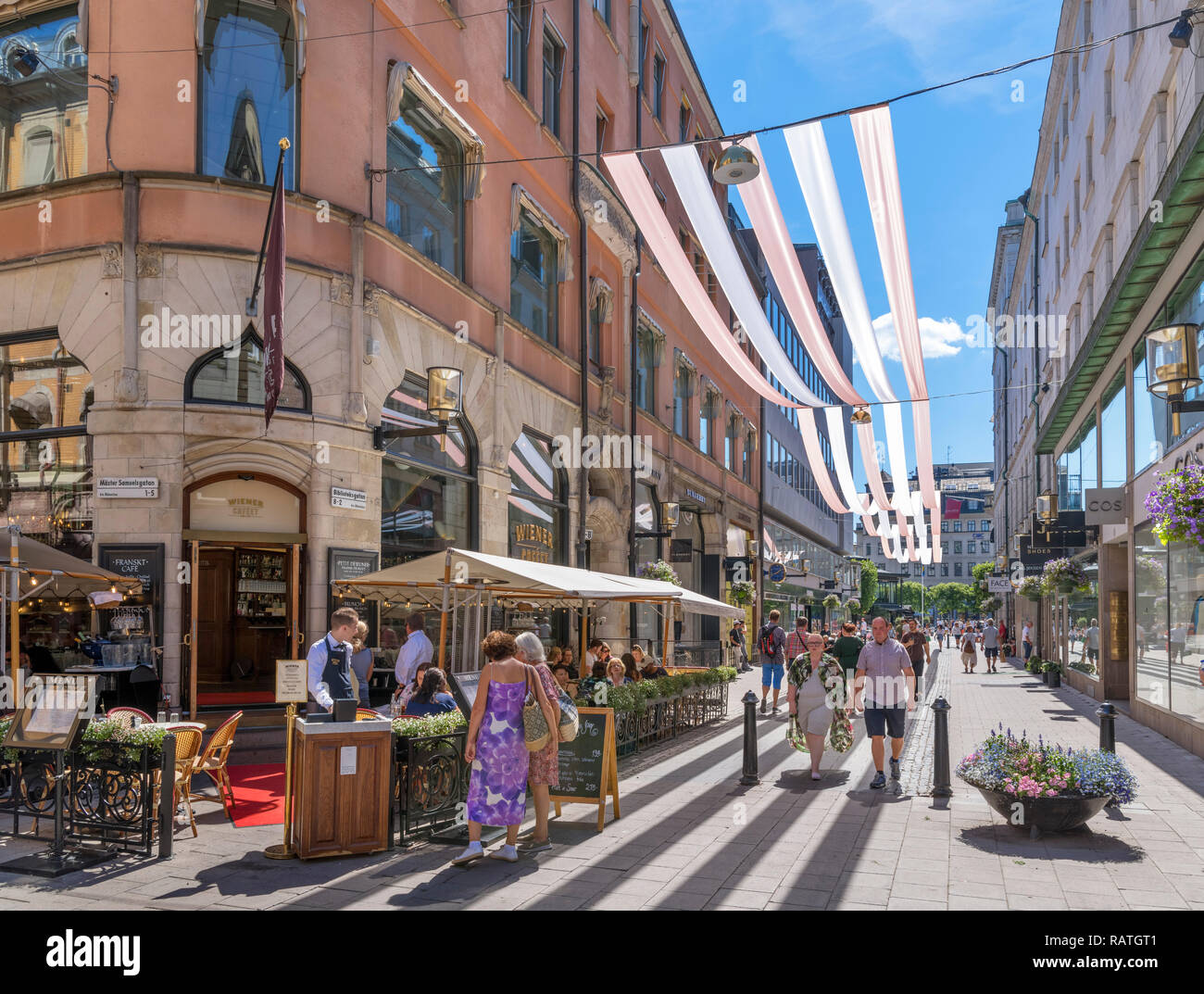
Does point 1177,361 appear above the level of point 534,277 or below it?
below

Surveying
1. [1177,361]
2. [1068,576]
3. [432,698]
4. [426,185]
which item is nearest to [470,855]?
[432,698]

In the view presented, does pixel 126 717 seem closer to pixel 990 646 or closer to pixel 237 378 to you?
pixel 237 378

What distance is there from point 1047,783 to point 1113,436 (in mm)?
14864

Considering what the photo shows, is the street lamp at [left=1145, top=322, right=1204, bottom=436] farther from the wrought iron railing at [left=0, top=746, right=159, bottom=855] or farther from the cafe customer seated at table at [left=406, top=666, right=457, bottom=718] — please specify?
the wrought iron railing at [left=0, top=746, right=159, bottom=855]

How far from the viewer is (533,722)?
771 cm

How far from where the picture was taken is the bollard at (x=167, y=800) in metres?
7.51

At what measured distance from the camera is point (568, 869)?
24.0 ft

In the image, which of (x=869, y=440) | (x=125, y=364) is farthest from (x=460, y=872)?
(x=869, y=440)

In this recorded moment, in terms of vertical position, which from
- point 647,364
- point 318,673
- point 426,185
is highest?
point 426,185

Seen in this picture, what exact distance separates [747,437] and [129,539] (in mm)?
32560

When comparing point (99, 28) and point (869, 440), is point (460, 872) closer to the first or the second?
point (99, 28)

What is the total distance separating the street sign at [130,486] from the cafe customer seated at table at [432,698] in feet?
13.9

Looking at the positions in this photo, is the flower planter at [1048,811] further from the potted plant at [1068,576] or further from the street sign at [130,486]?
the potted plant at [1068,576]

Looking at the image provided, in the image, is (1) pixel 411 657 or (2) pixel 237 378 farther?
(2) pixel 237 378
